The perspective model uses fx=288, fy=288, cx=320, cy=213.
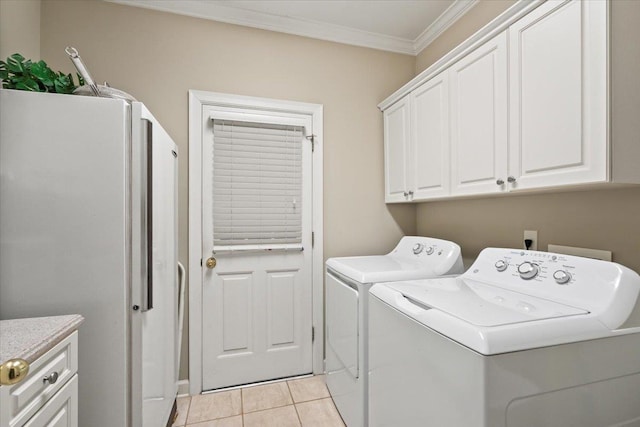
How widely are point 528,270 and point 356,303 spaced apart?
80 centimetres

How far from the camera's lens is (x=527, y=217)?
159 centimetres

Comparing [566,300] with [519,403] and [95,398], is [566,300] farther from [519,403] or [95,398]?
[95,398]

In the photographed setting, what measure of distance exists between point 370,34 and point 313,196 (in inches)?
56.7

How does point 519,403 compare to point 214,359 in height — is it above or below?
above

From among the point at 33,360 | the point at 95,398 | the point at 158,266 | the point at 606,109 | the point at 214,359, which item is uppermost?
the point at 606,109

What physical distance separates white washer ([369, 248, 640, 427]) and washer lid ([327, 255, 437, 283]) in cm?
35

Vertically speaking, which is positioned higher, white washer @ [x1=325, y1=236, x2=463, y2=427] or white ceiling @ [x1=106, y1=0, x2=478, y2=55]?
white ceiling @ [x1=106, y1=0, x2=478, y2=55]

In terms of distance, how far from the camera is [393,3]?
205cm

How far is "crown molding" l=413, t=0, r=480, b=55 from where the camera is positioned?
199 centimetres

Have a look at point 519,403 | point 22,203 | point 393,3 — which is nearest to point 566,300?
point 519,403

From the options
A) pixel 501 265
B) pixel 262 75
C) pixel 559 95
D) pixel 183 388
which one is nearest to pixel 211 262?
pixel 183 388

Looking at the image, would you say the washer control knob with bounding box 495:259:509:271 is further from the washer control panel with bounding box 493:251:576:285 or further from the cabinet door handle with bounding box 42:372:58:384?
the cabinet door handle with bounding box 42:372:58:384

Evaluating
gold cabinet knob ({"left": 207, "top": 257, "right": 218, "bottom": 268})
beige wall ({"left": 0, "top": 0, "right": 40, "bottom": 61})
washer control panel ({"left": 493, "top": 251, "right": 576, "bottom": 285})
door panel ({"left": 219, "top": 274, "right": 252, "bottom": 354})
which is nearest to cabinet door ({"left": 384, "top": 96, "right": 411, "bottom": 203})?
washer control panel ({"left": 493, "top": 251, "right": 576, "bottom": 285})

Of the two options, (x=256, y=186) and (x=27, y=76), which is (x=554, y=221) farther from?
(x=27, y=76)
